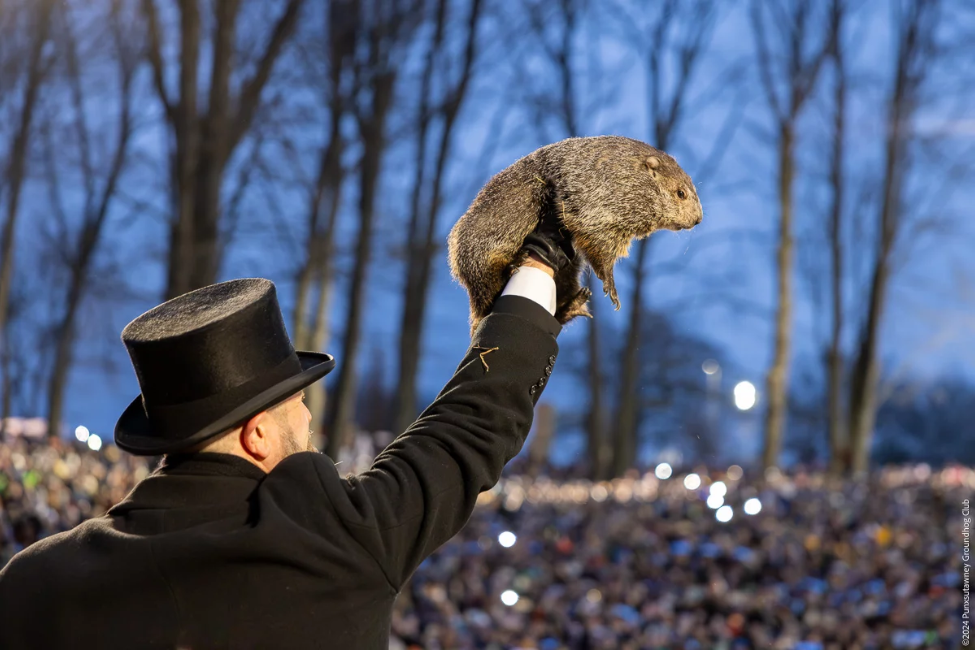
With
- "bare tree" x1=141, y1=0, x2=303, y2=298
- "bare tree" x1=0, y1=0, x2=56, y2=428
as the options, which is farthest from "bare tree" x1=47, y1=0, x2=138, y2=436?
"bare tree" x1=141, y1=0, x2=303, y2=298

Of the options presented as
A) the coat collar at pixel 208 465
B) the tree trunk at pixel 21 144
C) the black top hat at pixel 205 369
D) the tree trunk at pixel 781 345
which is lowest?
the coat collar at pixel 208 465

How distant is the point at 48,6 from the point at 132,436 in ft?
43.7

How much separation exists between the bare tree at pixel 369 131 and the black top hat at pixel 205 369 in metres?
7.90

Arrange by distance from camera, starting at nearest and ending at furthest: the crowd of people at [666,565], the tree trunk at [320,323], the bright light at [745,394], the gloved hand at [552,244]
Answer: the gloved hand at [552,244] → the crowd of people at [666,565] → the bright light at [745,394] → the tree trunk at [320,323]

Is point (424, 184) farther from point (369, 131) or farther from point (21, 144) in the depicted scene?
point (21, 144)

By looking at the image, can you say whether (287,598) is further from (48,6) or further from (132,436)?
(48,6)

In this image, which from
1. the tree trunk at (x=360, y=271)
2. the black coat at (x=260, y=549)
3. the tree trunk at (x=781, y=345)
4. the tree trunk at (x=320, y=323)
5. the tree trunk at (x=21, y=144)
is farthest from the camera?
the tree trunk at (x=320, y=323)

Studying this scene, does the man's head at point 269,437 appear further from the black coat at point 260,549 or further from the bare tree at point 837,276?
the bare tree at point 837,276

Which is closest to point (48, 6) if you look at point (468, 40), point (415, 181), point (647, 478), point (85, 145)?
point (85, 145)

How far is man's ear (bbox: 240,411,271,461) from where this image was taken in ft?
5.93

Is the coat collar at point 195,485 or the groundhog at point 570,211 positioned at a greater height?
the groundhog at point 570,211

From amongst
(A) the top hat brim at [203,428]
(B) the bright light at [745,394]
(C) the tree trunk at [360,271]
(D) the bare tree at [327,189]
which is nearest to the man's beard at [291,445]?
(A) the top hat brim at [203,428]

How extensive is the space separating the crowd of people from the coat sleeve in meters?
4.98

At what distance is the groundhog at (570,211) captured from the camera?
2.12 m
